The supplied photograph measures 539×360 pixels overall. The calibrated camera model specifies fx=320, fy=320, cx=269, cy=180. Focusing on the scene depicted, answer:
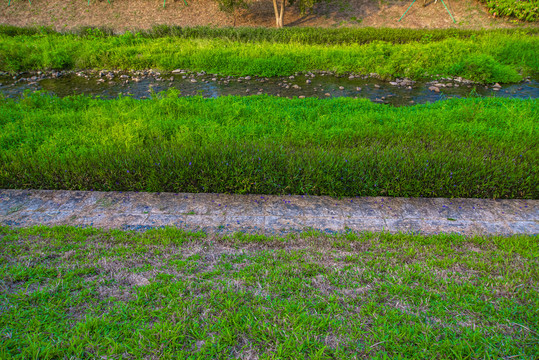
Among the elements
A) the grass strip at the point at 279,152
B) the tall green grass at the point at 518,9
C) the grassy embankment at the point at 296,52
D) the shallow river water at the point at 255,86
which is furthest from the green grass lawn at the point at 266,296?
the tall green grass at the point at 518,9

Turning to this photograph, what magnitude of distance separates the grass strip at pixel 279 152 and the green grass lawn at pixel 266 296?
1015 millimetres

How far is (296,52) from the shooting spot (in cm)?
1137

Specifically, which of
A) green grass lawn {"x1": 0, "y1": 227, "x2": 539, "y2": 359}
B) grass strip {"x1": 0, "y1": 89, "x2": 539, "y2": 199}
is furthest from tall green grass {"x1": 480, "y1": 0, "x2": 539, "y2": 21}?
green grass lawn {"x1": 0, "y1": 227, "x2": 539, "y2": 359}

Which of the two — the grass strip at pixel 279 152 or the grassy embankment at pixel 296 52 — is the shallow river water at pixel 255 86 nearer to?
the grassy embankment at pixel 296 52

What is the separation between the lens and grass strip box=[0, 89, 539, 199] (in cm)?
382

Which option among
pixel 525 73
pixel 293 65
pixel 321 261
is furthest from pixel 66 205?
pixel 525 73

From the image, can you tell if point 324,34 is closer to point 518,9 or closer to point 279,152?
point 518,9

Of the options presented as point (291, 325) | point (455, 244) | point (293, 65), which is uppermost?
point (293, 65)

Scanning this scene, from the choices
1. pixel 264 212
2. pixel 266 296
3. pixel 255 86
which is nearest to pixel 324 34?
pixel 255 86

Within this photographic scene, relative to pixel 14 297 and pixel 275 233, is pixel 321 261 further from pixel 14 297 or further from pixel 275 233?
pixel 14 297

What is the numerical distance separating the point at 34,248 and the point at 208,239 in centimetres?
146

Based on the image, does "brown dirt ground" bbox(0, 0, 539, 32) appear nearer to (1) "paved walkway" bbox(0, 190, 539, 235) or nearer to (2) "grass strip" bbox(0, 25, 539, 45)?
(2) "grass strip" bbox(0, 25, 539, 45)

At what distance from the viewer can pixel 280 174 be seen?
390 cm

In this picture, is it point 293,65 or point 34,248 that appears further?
point 293,65
